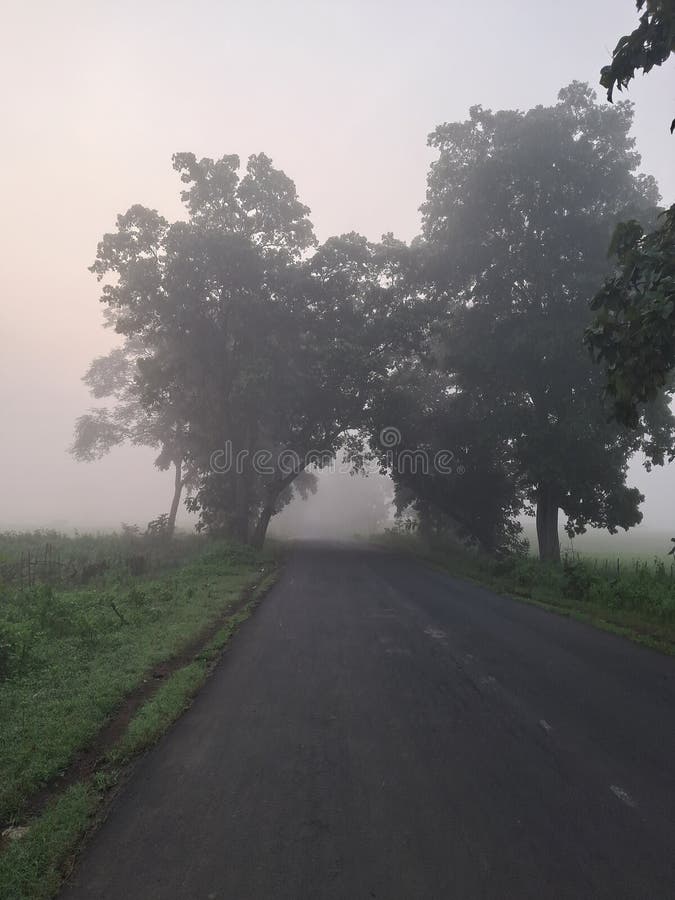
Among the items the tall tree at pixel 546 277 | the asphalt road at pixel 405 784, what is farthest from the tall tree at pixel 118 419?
the asphalt road at pixel 405 784

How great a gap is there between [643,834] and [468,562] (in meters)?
20.0

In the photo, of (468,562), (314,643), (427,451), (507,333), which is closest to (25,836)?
(314,643)

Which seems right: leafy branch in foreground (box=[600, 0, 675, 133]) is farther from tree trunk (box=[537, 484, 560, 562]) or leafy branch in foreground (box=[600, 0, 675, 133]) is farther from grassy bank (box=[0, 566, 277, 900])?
tree trunk (box=[537, 484, 560, 562])

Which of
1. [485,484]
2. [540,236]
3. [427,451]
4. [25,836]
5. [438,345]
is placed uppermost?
[540,236]

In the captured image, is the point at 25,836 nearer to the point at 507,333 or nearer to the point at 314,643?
the point at 314,643

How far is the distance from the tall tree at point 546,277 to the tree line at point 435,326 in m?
0.09

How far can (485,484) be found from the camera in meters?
27.5

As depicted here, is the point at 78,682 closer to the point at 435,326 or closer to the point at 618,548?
the point at 435,326

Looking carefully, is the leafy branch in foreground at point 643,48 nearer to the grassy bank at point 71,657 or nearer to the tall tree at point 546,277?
the grassy bank at point 71,657

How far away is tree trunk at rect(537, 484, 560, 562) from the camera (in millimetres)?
24578

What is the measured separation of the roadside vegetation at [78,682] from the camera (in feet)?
13.0

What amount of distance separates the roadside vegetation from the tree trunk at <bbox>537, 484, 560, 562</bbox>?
15192 millimetres

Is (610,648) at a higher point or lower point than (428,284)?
lower

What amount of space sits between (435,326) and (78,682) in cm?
2411
